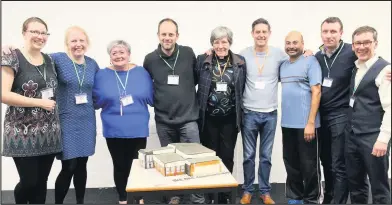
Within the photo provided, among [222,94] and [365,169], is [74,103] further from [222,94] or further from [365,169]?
[365,169]

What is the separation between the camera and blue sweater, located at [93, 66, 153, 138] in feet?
7.98

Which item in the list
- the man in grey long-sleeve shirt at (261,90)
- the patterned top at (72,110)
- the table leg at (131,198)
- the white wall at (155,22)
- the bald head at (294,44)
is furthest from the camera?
the white wall at (155,22)

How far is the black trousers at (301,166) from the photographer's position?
8.40 ft

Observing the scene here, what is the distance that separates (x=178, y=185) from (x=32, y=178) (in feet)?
3.59

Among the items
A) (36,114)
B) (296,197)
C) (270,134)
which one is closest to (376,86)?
(270,134)

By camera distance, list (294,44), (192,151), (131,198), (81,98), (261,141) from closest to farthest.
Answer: (131,198), (192,151), (81,98), (294,44), (261,141)

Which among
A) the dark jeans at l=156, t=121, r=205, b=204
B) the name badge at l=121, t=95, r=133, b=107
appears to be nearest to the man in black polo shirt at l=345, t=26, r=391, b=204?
the dark jeans at l=156, t=121, r=205, b=204

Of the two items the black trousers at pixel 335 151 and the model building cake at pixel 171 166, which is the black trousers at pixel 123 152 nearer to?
the model building cake at pixel 171 166

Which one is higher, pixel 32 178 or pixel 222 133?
pixel 222 133

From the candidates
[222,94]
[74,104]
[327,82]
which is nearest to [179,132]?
[222,94]

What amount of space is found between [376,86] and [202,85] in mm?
1252

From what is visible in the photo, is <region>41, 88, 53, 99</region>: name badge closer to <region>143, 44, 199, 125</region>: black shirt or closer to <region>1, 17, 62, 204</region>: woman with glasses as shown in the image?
<region>1, 17, 62, 204</region>: woman with glasses

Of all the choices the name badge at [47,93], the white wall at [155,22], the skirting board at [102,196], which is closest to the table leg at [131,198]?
the name badge at [47,93]

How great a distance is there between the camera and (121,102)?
243 centimetres
